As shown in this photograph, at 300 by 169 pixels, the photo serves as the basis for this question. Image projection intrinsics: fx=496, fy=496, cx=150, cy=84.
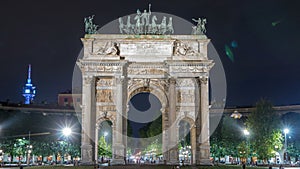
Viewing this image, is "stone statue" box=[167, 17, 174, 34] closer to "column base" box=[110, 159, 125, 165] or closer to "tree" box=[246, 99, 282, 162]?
"tree" box=[246, 99, 282, 162]

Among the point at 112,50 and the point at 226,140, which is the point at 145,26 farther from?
the point at 226,140

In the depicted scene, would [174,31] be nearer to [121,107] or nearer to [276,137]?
[121,107]

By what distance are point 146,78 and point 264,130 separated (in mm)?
20544

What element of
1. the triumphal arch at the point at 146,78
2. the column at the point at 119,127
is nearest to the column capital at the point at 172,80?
the triumphal arch at the point at 146,78

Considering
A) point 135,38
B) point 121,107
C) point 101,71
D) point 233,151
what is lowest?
point 233,151

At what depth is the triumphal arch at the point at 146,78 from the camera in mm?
68062

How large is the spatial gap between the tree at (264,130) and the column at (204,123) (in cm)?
1179

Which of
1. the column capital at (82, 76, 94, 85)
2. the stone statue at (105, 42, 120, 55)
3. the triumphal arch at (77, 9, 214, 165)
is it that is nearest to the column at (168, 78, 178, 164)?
the triumphal arch at (77, 9, 214, 165)

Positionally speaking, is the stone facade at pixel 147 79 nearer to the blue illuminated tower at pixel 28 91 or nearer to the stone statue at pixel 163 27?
the stone statue at pixel 163 27

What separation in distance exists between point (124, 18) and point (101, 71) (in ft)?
29.7

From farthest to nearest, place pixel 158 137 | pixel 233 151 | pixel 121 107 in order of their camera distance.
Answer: pixel 158 137, pixel 233 151, pixel 121 107

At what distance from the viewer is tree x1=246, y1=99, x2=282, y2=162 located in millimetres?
75500

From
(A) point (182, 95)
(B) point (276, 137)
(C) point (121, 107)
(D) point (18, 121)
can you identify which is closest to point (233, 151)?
(B) point (276, 137)

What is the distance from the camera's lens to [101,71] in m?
68.8
